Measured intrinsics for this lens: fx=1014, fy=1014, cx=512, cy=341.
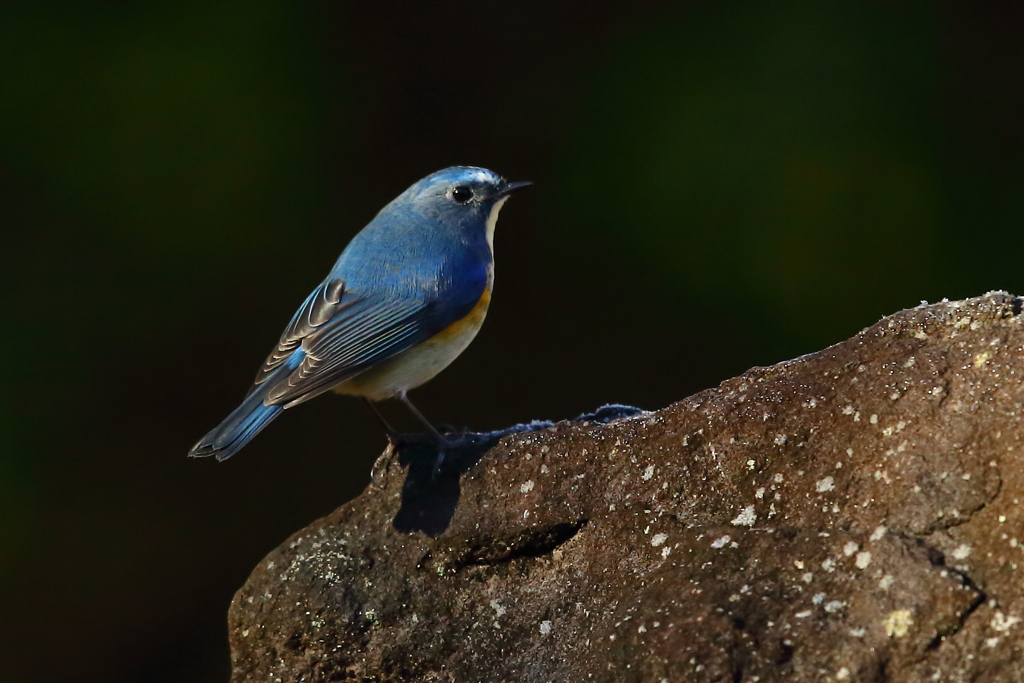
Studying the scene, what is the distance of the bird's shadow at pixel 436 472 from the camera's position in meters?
2.70

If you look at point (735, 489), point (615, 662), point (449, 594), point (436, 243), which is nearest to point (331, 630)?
point (449, 594)

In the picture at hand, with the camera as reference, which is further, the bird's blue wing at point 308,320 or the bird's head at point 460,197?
the bird's head at point 460,197

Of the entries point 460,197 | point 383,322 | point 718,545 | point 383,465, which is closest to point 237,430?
point 383,465

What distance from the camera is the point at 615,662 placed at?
2.08 m

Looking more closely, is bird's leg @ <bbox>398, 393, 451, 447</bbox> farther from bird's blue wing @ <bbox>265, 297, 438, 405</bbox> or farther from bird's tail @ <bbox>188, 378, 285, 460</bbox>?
bird's tail @ <bbox>188, 378, 285, 460</bbox>

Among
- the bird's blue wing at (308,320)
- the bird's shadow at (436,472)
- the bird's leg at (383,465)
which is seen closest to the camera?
the bird's shadow at (436,472)

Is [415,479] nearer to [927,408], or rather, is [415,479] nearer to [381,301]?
[381,301]

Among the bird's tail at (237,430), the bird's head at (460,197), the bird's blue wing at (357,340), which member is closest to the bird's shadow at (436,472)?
the bird's blue wing at (357,340)

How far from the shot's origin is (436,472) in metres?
2.83

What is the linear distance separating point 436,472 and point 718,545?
93 centimetres

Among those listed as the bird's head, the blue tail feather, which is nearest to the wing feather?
the blue tail feather

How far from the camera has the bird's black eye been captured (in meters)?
3.80

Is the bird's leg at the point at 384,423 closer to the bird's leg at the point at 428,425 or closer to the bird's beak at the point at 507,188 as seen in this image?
the bird's leg at the point at 428,425

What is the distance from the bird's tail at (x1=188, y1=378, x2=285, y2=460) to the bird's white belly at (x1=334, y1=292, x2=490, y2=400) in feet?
1.03
